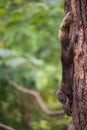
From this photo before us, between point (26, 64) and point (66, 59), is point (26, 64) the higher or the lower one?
the lower one

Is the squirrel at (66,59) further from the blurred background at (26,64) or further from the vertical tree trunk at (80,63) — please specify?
the blurred background at (26,64)

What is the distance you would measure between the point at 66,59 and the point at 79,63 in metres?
0.09

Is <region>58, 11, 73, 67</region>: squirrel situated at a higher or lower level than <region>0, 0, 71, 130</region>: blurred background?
higher

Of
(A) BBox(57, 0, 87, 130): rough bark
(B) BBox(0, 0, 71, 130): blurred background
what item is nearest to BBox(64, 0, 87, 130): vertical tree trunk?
(A) BBox(57, 0, 87, 130): rough bark

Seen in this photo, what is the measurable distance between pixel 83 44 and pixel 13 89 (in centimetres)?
165

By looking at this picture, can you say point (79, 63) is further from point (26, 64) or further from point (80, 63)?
point (26, 64)

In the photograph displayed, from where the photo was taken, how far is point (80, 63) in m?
1.85

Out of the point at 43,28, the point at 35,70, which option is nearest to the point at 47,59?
the point at 43,28

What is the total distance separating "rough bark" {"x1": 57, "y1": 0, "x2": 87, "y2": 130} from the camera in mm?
1822

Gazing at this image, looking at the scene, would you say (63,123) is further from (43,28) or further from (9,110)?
(43,28)

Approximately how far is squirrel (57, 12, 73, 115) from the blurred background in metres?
1.06

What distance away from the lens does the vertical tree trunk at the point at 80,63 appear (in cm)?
182

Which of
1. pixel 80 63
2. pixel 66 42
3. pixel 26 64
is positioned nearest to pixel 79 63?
pixel 80 63

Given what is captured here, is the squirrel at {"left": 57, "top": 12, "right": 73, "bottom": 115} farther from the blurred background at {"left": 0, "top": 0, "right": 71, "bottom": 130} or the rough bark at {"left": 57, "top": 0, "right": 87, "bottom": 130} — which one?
the blurred background at {"left": 0, "top": 0, "right": 71, "bottom": 130}
